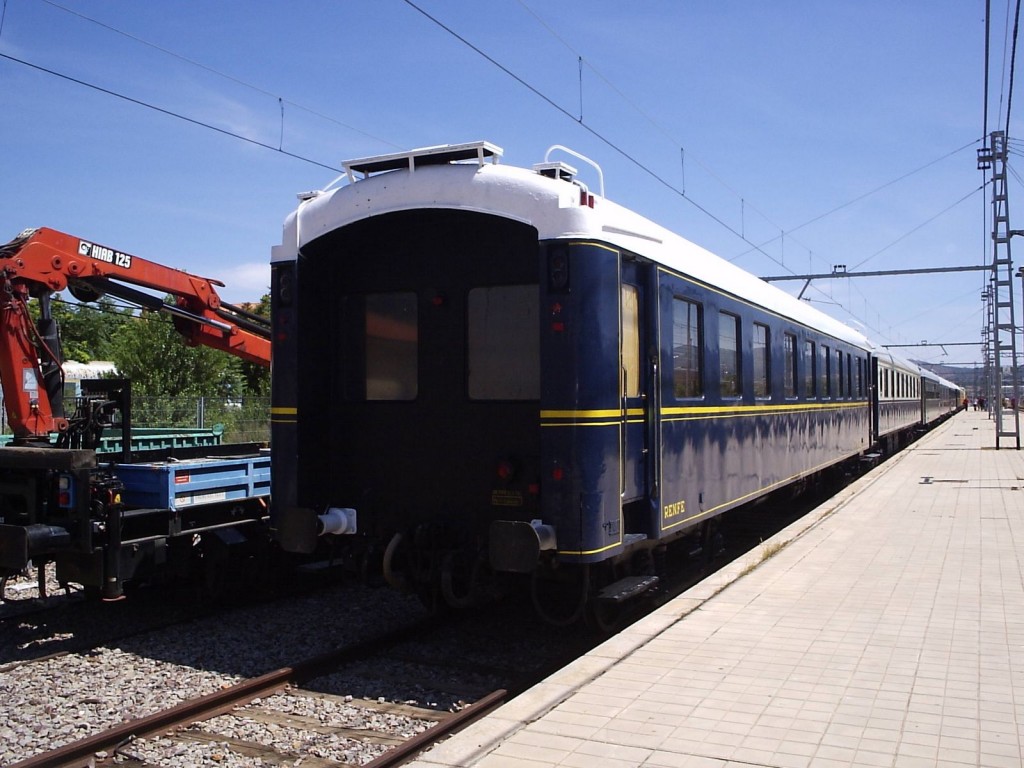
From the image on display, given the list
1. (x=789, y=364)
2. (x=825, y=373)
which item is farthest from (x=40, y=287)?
(x=825, y=373)

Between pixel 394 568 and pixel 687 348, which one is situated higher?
pixel 687 348

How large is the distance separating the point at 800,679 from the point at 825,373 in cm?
989

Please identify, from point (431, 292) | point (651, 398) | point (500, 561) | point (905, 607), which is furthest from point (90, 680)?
point (905, 607)

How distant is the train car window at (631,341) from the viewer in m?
6.81

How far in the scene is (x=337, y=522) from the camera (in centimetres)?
725

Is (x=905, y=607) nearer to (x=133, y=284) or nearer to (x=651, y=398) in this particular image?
(x=651, y=398)

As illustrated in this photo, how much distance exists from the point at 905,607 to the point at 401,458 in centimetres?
400

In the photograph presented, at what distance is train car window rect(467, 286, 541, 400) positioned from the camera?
6953mm

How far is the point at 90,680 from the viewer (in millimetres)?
6559

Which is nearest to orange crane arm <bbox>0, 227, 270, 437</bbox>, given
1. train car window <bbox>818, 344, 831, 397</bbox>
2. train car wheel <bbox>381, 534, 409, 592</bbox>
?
train car wheel <bbox>381, 534, 409, 592</bbox>

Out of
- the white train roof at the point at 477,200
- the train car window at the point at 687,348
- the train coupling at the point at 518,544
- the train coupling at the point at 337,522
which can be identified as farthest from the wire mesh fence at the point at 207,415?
the train coupling at the point at 518,544

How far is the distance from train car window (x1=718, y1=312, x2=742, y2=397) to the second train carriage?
2.19 feet

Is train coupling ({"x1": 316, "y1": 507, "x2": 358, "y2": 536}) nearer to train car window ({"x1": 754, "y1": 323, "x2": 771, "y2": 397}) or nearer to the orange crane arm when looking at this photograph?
the orange crane arm

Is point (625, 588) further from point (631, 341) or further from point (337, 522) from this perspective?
point (337, 522)
